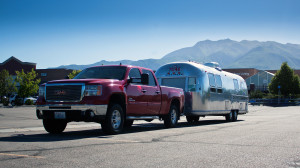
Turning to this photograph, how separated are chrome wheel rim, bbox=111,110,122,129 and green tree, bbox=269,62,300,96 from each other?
70.1 meters

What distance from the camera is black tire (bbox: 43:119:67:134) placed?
1098cm

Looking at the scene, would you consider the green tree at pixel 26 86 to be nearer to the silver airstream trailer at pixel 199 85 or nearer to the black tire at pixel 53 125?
the silver airstream trailer at pixel 199 85

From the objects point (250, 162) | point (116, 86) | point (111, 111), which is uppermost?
point (116, 86)

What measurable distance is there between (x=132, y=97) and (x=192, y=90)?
18.9 ft

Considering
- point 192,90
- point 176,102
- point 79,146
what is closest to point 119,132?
point 79,146

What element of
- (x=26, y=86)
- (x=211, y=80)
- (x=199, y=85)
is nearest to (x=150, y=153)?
(x=199, y=85)

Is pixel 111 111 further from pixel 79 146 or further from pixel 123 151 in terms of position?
pixel 123 151

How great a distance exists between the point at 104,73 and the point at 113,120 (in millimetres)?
1729

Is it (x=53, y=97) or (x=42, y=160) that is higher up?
(x=53, y=97)

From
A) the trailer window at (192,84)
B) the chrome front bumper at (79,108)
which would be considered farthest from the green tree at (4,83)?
the chrome front bumper at (79,108)

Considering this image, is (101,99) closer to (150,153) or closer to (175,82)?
(150,153)

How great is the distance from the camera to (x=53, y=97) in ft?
34.0

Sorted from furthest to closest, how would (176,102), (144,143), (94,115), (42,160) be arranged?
(176,102)
(94,115)
(144,143)
(42,160)

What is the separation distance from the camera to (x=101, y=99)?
32.9ft
